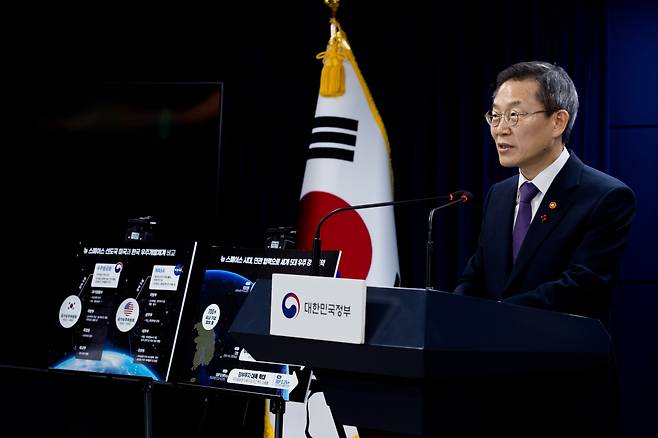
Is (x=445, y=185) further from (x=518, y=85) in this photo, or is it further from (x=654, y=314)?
(x=518, y=85)

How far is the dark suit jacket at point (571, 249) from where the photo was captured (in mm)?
1819

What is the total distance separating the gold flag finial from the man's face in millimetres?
1584

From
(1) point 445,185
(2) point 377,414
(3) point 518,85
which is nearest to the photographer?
(2) point 377,414

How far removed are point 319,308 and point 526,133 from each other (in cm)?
104

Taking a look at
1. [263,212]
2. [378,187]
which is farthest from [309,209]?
[263,212]

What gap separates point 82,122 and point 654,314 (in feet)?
9.18

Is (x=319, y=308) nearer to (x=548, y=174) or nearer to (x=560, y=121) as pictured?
(x=548, y=174)

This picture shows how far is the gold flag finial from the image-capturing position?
3.65m

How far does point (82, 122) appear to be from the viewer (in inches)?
155

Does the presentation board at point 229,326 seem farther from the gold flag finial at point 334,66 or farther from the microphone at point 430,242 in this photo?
the gold flag finial at point 334,66

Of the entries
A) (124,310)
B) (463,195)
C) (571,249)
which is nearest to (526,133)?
(571,249)

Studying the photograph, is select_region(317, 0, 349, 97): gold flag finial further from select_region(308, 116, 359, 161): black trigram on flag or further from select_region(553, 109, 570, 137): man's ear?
select_region(553, 109, 570, 137): man's ear

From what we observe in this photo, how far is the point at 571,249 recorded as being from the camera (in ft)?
6.35

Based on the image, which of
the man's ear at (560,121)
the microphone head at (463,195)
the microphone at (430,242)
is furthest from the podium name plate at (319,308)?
the man's ear at (560,121)
